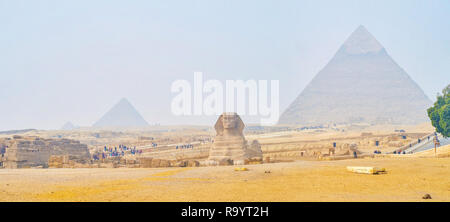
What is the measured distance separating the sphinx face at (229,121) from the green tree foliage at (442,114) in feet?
48.5

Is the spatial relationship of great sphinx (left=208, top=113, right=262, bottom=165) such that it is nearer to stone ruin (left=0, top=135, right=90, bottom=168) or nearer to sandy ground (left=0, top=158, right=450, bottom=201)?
stone ruin (left=0, top=135, right=90, bottom=168)

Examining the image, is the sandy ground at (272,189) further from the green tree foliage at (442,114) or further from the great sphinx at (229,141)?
the green tree foliage at (442,114)

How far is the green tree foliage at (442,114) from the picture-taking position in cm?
2911

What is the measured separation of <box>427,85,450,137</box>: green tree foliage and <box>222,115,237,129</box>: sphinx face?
14.8 m

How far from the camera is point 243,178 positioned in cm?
1016

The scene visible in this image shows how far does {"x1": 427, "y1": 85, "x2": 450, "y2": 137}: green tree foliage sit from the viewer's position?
29.1 metres

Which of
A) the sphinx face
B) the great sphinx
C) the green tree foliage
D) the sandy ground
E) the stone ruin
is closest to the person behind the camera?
the sandy ground

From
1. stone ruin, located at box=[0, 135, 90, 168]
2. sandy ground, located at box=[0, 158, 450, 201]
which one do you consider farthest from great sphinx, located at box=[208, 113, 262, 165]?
sandy ground, located at box=[0, 158, 450, 201]

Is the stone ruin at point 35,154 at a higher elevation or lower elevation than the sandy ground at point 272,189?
lower

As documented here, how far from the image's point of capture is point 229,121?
25016mm

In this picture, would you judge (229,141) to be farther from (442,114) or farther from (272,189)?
(272,189)

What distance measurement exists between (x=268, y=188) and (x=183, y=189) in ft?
5.32

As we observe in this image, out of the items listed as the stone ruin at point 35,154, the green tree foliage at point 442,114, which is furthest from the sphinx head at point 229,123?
the green tree foliage at point 442,114

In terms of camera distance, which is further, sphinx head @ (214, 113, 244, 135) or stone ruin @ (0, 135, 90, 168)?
sphinx head @ (214, 113, 244, 135)
